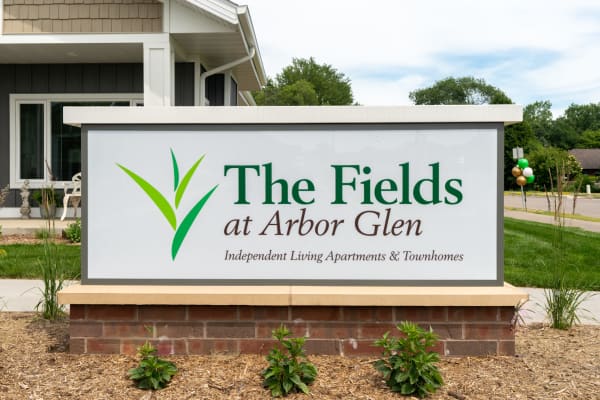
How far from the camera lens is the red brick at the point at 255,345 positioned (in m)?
4.13

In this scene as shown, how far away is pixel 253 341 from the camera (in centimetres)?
414

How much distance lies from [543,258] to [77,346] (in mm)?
7246

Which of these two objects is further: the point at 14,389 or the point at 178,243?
the point at 178,243

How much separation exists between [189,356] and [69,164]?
979 cm

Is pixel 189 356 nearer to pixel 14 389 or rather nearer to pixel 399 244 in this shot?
pixel 14 389

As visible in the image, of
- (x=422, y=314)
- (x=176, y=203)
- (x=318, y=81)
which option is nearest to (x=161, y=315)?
(x=176, y=203)

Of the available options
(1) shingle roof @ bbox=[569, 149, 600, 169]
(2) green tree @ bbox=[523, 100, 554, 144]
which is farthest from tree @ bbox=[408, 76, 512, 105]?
(1) shingle roof @ bbox=[569, 149, 600, 169]

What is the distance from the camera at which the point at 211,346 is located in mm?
4141

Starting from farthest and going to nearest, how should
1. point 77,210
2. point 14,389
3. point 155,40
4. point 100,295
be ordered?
point 77,210 → point 155,40 → point 100,295 → point 14,389

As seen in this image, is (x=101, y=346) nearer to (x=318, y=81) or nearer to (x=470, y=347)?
(x=470, y=347)

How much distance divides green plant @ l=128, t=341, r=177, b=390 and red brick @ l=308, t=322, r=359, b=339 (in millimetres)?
996

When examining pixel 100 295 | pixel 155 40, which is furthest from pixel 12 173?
pixel 100 295

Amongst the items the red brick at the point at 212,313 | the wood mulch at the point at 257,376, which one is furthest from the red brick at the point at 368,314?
the red brick at the point at 212,313

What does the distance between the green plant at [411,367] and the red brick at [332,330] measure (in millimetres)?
424
